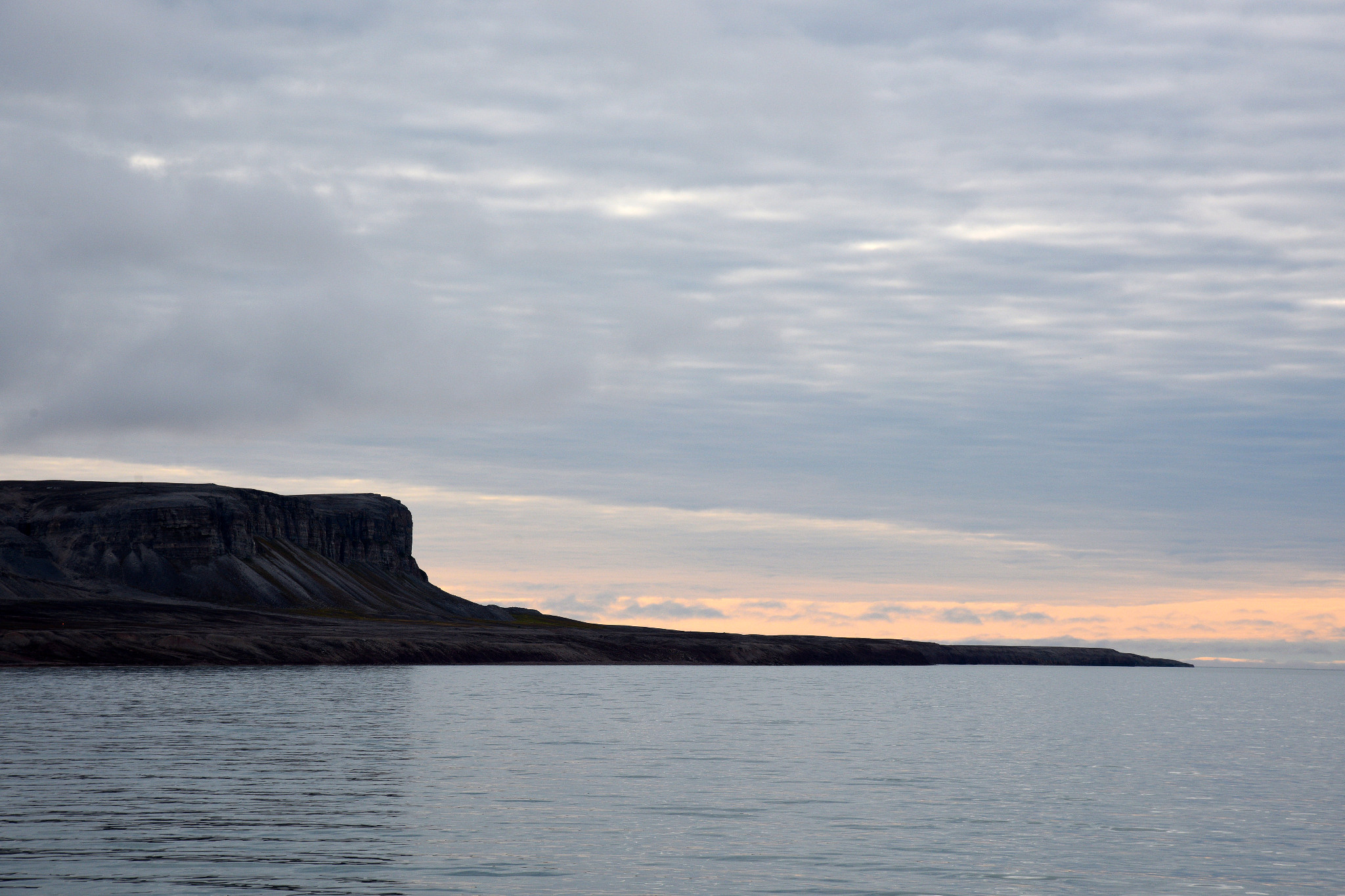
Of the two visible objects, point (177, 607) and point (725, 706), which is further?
point (177, 607)

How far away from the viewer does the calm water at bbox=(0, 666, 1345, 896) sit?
Result: 25.5m

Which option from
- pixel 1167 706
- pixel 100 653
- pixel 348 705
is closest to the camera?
pixel 348 705

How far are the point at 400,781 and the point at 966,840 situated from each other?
57.9 feet

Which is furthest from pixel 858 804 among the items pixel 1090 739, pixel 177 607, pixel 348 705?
pixel 177 607

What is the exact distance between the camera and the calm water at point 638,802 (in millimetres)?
25547

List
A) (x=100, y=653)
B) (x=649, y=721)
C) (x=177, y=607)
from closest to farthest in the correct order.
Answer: (x=649, y=721) → (x=100, y=653) → (x=177, y=607)

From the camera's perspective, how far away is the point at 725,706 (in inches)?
3386

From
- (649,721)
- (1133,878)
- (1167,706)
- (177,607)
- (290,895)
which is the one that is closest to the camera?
(290,895)

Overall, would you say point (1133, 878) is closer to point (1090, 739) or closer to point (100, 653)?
point (1090, 739)

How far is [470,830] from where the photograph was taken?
1197 inches

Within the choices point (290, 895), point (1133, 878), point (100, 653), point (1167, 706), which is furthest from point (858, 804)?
point (100, 653)

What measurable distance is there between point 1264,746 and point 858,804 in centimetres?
3689

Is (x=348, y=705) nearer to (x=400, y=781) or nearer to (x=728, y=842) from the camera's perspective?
(x=400, y=781)

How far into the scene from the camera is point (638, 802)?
3572cm
